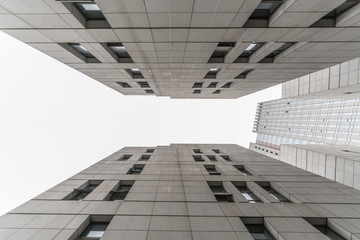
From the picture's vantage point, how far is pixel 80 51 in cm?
1536

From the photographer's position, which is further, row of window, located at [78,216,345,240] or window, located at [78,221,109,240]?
row of window, located at [78,216,345,240]

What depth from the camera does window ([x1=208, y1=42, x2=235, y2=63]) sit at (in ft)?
46.5

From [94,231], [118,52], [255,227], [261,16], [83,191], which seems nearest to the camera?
[94,231]

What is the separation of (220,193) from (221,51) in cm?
1170

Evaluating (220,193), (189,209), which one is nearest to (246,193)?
(220,193)

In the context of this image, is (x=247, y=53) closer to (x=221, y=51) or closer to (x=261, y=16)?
(x=221, y=51)

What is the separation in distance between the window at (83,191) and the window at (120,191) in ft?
6.24

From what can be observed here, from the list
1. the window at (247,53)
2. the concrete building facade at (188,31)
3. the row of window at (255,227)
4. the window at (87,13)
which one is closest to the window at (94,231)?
the row of window at (255,227)

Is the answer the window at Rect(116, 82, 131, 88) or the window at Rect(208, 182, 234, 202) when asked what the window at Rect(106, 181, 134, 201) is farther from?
the window at Rect(116, 82, 131, 88)

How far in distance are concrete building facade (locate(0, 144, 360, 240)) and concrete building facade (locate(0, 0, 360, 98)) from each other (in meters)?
10.5

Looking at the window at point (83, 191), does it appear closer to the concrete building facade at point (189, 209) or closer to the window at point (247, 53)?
the concrete building facade at point (189, 209)

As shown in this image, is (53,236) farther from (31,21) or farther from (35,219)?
(31,21)

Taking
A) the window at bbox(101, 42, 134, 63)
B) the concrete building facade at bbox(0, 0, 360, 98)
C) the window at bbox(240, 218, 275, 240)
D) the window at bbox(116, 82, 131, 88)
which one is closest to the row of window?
the window at bbox(240, 218, 275, 240)

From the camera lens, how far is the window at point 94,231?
9.83m
